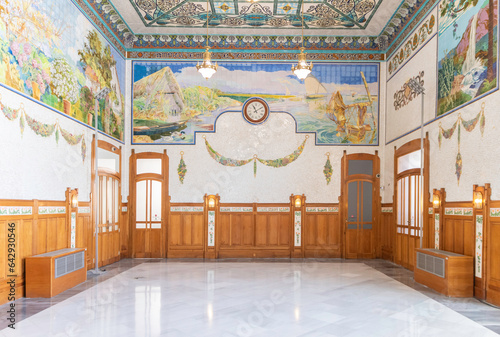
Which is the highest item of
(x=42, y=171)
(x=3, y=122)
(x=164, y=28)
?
(x=164, y=28)

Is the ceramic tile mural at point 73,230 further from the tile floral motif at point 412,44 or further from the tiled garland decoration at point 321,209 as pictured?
the tile floral motif at point 412,44

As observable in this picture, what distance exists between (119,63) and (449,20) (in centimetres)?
911

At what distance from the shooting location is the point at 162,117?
42.9 ft

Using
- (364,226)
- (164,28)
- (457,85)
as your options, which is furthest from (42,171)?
(364,226)

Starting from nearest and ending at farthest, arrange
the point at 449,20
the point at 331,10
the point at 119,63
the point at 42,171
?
the point at 42,171, the point at 449,20, the point at 331,10, the point at 119,63

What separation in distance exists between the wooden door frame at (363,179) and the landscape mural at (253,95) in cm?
51

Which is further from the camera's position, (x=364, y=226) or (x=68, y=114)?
(x=364, y=226)

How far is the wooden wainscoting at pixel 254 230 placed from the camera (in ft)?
42.4

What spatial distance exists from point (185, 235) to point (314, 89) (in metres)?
6.21

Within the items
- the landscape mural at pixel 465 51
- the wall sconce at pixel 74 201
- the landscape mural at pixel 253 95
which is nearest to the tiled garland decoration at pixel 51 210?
the wall sconce at pixel 74 201

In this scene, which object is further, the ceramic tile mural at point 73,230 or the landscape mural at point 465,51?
Result: the ceramic tile mural at point 73,230

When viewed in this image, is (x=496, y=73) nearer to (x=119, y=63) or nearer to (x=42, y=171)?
(x=42, y=171)

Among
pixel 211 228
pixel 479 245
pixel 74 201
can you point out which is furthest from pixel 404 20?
pixel 74 201

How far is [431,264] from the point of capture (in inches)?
321
